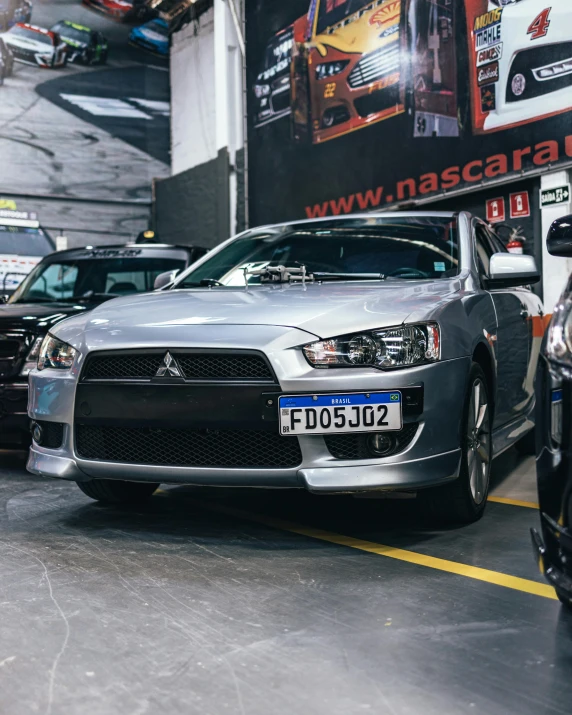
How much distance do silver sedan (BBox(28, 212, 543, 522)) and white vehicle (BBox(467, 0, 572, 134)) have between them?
6.31 m

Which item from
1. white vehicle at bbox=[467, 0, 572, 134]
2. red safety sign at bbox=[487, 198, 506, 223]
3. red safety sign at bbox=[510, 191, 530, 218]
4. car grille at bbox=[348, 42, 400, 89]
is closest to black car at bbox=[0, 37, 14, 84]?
car grille at bbox=[348, 42, 400, 89]

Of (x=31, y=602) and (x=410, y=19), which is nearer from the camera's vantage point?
(x=31, y=602)

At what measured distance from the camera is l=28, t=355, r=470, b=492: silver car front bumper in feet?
10.9

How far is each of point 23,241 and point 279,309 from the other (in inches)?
599

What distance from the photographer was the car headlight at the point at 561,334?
7.48 ft

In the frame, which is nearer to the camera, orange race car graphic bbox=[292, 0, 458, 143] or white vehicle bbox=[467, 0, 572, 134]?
white vehicle bbox=[467, 0, 572, 134]

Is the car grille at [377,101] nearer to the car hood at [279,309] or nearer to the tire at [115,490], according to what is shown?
the car hood at [279,309]

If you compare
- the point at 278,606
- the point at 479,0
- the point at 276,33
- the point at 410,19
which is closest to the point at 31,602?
the point at 278,606

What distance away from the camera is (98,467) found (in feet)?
12.1

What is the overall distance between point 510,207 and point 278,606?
861cm

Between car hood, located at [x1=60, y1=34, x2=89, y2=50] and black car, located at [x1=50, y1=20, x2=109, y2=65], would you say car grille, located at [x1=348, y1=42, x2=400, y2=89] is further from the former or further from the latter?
car hood, located at [x1=60, y1=34, x2=89, y2=50]

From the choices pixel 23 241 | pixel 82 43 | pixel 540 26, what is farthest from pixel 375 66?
pixel 23 241

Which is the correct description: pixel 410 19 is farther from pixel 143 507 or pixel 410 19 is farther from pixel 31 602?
pixel 31 602

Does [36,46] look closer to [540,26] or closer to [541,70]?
[540,26]
